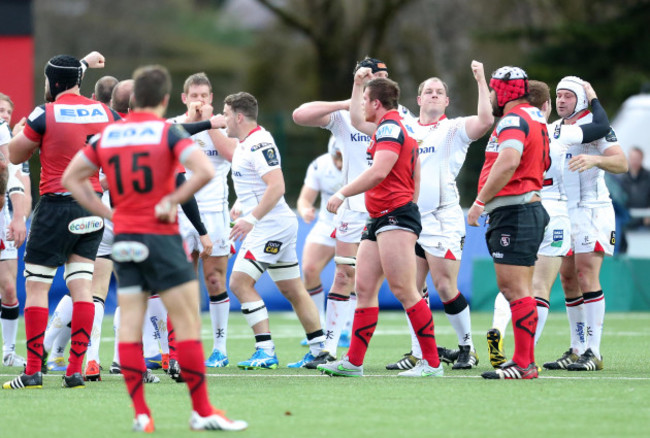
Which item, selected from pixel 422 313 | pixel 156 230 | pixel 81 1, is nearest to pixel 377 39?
pixel 422 313

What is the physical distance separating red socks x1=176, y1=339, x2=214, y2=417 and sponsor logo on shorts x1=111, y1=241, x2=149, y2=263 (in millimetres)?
562

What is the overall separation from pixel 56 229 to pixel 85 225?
22cm

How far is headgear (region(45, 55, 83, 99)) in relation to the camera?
8.70m

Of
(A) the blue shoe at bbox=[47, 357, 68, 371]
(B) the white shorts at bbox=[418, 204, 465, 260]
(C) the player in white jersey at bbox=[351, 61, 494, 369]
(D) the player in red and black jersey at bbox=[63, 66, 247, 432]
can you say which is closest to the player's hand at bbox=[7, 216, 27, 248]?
(A) the blue shoe at bbox=[47, 357, 68, 371]

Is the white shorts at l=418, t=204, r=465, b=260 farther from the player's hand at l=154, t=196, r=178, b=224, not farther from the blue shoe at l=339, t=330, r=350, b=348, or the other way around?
the player's hand at l=154, t=196, r=178, b=224

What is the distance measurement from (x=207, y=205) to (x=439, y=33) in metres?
27.1

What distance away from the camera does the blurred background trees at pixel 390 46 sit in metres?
28.1

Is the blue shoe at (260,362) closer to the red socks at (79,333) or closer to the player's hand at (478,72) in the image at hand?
the red socks at (79,333)

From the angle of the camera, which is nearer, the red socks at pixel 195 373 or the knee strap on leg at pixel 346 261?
the red socks at pixel 195 373

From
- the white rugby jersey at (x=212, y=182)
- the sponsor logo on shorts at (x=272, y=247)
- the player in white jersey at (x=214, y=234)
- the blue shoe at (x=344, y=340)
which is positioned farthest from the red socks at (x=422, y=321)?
the blue shoe at (x=344, y=340)

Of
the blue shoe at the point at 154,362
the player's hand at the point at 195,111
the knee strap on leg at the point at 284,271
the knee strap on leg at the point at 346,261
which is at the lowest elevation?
the blue shoe at the point at 154,362

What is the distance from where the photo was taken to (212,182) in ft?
35.3

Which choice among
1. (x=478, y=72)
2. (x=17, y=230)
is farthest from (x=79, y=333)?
(x=478, y=72)

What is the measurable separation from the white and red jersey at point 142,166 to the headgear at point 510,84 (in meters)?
3.10
